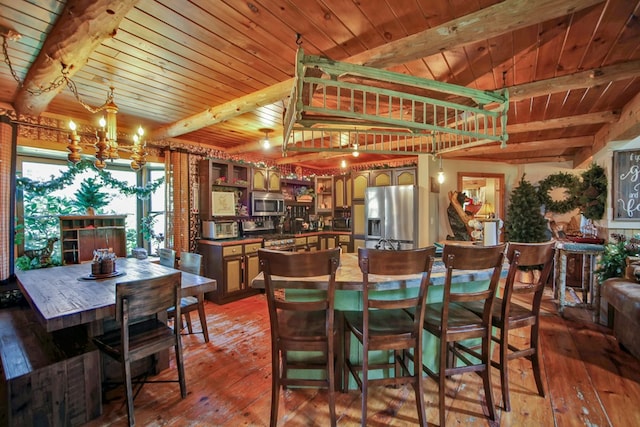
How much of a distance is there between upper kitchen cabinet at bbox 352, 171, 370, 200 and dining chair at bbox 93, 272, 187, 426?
4299 mm

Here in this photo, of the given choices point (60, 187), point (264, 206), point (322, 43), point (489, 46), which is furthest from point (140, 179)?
point (489, 46)

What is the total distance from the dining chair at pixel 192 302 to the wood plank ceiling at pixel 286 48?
1583 millimetres

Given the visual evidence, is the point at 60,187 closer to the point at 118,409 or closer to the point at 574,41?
the point at 118,409

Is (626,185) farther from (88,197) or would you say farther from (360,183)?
(88,197)

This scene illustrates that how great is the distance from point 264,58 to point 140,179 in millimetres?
3384

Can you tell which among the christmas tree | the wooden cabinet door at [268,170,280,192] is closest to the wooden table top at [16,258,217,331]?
the wooden cabinet door at [268,170,280,192]

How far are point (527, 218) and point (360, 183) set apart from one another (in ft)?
10.2

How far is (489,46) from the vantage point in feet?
6.51

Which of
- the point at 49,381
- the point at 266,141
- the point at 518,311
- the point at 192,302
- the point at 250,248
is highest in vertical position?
the point at 266,141

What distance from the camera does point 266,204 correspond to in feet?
17.3

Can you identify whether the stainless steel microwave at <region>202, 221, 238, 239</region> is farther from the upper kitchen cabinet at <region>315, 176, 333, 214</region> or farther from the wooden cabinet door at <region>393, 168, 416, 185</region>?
the wooden cabinet door at <region>393, 168, 416, 185</region>

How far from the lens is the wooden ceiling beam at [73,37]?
149 cm

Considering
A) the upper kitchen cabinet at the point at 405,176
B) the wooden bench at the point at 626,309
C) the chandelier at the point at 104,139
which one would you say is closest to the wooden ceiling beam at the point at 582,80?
the wooden bench at the point at 626,309

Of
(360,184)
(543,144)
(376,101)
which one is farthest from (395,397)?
(543,144)
